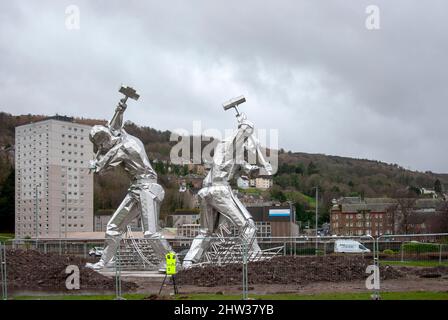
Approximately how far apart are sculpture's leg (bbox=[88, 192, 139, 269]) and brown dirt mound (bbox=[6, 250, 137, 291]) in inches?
107

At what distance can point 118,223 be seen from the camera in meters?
25.8

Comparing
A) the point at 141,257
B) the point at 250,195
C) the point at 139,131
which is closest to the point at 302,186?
the point at 250,195

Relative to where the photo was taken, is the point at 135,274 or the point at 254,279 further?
the point at 135,274

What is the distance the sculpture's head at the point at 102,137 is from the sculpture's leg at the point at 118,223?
2214mm

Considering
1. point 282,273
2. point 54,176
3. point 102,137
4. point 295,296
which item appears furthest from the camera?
point 54,176

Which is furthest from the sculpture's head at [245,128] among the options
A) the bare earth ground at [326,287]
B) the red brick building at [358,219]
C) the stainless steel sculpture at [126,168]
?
the red brick building at [358,219]

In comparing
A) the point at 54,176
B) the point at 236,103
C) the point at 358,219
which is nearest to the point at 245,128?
the point at 236,103

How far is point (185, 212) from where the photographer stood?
125000 mm

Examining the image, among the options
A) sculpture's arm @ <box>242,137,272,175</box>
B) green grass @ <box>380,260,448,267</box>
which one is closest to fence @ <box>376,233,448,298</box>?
green grass @ <box>380,260,448,267</box>

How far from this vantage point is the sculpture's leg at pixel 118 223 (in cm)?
2534

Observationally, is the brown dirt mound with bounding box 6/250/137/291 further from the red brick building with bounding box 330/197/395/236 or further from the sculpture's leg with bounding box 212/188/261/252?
the red brick building with bounding box 330/197/395/236

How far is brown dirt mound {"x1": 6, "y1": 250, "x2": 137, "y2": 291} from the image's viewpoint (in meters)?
19.9

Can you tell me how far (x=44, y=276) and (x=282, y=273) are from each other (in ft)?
25.9

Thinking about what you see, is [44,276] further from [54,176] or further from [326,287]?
[54,176]
